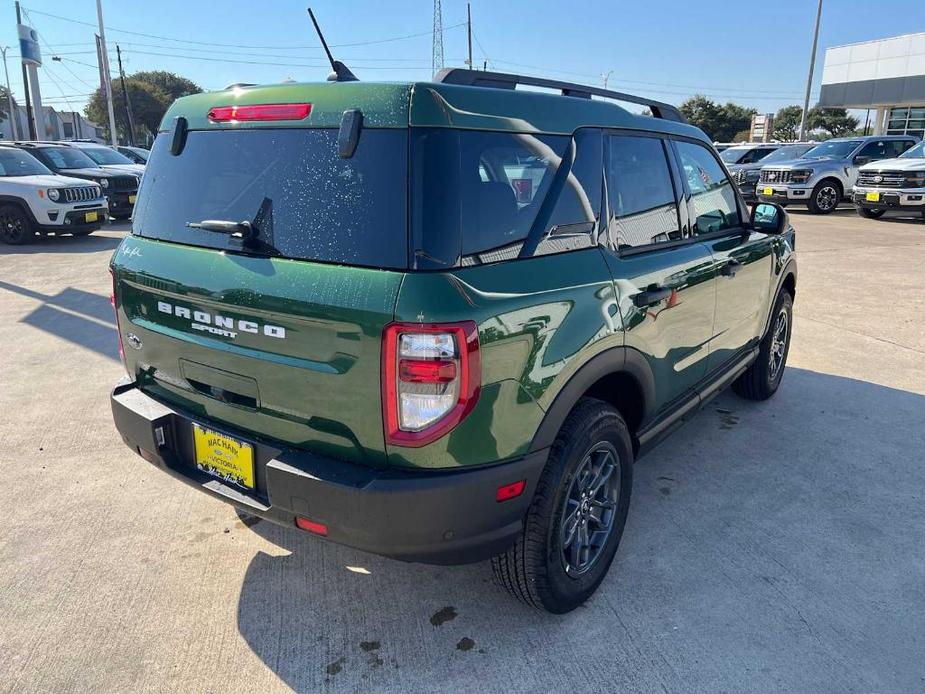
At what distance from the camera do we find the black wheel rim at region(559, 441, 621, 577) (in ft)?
8.57

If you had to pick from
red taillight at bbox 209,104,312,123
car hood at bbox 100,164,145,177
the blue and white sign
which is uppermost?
the blue and white sign

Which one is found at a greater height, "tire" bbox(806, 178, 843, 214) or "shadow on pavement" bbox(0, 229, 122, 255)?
"tire" bbox(806, 178, 843, 214)

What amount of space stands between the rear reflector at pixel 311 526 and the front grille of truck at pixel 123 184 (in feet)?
47.2

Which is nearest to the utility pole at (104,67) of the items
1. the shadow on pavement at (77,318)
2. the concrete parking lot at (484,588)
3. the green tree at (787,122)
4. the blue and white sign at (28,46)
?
the blue and white sign at (28,46)

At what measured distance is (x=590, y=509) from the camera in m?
2.75

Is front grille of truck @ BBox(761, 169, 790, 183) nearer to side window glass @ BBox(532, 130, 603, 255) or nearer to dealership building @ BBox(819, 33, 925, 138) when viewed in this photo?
side window glass @ BBox(532, 130, 603, 255)

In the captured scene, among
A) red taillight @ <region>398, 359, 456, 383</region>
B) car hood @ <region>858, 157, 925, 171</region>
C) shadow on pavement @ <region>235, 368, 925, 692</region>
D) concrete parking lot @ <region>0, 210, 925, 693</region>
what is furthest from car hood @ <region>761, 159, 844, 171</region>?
red taillight @ <region>398, 359, 456, 383</region>

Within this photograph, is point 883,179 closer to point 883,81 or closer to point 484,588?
point 484,588

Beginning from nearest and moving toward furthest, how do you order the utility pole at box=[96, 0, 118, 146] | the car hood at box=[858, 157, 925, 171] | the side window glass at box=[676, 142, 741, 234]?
the side window glass at box=[676, 142, 741, 234]
the car hood at box=[858, 157, 925, 171]
the utility pole at box=[96, 0, 118, 146]

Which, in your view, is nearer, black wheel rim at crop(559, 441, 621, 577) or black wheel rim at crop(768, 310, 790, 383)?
black wheel rim at crop(559, 441, 621, 577)

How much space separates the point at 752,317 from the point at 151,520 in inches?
140

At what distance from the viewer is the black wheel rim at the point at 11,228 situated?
12.0 metres

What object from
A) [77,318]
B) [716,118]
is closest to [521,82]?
[77,318]

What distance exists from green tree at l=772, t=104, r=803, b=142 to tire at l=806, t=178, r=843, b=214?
169 feet
